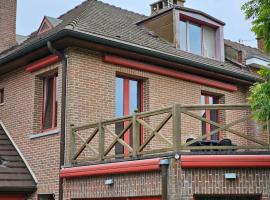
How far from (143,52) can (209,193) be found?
16.9ft

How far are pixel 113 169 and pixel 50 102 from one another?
3.93 m

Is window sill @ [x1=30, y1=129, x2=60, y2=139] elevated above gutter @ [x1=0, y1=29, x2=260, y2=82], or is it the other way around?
gutter @ [x1=0, y1=29, x2=260, y2=82]

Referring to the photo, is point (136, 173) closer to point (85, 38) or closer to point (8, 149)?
point (85, 38)

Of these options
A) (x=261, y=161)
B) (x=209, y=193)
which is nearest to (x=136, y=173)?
(x=209, y=193)

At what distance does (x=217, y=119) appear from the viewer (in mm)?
16781

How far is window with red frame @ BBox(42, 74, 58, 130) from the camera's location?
13.9 metres

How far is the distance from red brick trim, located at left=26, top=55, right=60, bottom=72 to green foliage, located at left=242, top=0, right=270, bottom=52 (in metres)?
5.88

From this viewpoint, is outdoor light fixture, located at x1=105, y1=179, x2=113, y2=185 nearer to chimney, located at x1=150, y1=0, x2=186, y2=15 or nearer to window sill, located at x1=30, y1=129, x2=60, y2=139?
window sill, located at x1=30, y1=129, x2=60, y2=139

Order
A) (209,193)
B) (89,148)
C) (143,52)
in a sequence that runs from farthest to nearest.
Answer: (143,52) → (89,148) → (209,193)

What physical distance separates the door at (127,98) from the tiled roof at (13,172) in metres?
2.78

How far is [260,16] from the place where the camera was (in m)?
9.02

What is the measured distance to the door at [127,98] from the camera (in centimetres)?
1394

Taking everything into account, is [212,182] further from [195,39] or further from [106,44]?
[195,39]

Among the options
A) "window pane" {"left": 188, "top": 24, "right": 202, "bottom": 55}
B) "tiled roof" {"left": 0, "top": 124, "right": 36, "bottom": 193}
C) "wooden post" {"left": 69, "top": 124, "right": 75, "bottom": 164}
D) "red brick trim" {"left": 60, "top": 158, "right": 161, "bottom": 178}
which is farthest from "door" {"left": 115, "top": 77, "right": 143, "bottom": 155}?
"window pane" {"left": 188, "top": 24, "right": 202, "bottom": 55}
